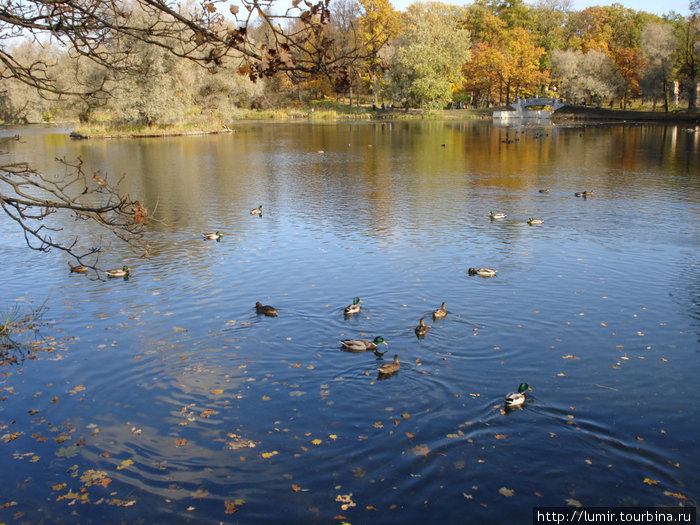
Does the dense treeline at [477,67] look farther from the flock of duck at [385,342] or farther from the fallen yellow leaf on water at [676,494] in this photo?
the fallen yellow leaf on water at [676,494]

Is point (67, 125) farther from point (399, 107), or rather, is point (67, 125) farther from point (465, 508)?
point (465, 508)

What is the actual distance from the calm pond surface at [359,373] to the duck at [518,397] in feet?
0.80

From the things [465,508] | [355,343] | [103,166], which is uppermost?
[103,166]

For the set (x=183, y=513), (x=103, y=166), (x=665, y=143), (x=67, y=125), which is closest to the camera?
(x=183, y=513)

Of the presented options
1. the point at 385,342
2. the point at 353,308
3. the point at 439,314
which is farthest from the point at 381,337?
the point at 439,314

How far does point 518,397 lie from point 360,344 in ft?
10.8

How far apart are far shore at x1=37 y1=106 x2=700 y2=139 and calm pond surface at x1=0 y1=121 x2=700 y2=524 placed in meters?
42.5

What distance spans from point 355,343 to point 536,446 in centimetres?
414

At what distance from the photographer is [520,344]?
11883 mm

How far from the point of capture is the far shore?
62.3 metres

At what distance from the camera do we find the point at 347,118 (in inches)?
3932

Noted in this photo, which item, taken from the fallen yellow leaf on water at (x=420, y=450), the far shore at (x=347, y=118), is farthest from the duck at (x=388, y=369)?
the far shore at (x=347, y=118)

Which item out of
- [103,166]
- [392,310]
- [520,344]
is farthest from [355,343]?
[103,166]

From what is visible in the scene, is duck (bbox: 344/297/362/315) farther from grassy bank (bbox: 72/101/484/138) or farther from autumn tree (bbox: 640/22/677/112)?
autumn tree (bbox: 640/22/677/112)
